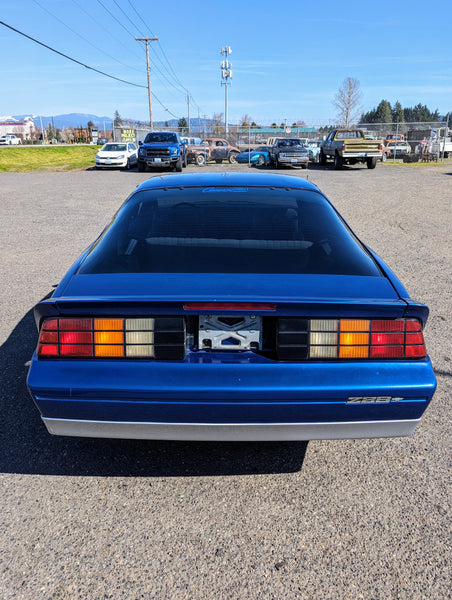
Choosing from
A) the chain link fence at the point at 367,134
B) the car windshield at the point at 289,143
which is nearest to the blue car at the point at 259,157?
the car windshield at the point at 289,143

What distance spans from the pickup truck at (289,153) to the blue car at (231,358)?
24.7 meters

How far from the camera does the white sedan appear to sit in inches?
1085

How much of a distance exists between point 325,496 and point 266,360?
858 millimetres

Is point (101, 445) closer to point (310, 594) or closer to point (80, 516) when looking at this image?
point (80, 516)

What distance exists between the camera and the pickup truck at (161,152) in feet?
80.3

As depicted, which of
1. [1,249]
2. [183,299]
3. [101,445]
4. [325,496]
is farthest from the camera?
[1,249]

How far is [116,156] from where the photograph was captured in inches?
1085

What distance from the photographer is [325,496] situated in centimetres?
264

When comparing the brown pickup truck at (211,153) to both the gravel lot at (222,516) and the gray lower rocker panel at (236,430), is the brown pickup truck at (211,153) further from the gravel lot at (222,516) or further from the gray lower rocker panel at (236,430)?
the gray lower rocker panel at (236,430)

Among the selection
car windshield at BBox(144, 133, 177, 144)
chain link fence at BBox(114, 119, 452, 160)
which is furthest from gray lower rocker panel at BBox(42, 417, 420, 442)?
chain link fence at BBox(114, 119, 452, 160)

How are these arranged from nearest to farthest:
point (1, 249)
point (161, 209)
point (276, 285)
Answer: point (276, 285) < point (161, 209) < point (1, 249)

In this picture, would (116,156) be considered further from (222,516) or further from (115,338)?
(222,516)

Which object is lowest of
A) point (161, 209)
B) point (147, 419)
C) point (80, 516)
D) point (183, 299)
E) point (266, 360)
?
point (80, 516)

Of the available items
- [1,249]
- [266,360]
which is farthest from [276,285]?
[1,249]
